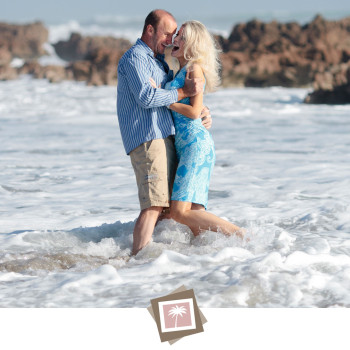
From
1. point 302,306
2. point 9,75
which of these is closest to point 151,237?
point 302,306

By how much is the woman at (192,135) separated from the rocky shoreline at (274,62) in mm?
15123

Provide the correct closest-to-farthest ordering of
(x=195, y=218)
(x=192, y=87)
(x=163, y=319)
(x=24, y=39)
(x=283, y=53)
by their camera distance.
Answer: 1. (x=163, y=319)
2. (x=192, y=87)
3. (x=195, y=218)
4. (x=283, y=53)
5. (x=24, y=39)

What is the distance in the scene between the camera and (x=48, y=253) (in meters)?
3.89

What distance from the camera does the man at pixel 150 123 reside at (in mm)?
3639

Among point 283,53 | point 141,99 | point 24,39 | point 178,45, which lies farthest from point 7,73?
point 141,99

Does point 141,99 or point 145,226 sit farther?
point 145,226

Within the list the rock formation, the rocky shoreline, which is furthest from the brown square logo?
the rock formation

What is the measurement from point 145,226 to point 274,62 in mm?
28469

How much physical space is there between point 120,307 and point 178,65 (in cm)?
152

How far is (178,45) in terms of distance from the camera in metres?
3.68

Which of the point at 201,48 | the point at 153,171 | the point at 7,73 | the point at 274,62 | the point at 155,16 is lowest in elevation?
the point at 7,73

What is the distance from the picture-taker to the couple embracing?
364cm

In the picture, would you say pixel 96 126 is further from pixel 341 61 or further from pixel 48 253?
pixel 341 61

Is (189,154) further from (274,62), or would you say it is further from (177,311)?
(274,62)
